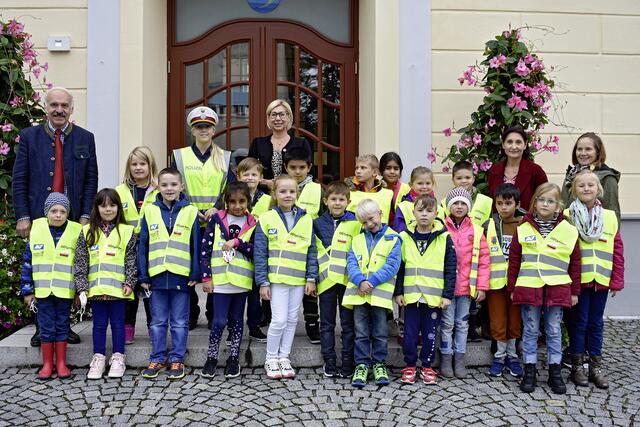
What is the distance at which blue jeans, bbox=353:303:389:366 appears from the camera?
4.02 m

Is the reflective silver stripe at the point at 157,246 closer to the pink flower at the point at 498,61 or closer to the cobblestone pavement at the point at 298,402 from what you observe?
the cobblestone pavement at the point at 298,402

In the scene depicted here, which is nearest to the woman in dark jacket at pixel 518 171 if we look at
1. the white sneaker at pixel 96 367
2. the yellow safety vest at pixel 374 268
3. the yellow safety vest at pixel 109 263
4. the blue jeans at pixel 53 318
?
the yellow safety vest at pixel 374 268

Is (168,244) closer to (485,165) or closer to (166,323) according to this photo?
(166,323)

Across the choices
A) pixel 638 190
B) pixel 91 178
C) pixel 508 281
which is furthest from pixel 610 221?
pixel 91 178

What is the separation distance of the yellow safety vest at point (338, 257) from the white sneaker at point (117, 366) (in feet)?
4.74

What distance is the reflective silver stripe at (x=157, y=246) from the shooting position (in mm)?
4035

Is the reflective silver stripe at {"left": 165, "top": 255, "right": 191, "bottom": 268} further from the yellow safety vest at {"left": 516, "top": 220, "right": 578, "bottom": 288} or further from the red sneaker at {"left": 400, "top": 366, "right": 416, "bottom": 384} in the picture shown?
the yellow safety vest at {"left": 516, "top": 220, "right": 578, "bottom": 288}

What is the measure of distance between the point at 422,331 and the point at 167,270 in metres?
1.79

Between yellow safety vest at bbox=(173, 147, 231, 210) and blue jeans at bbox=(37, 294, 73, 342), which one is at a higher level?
yellow safety vest at bbox=(173, 147, 231, 210)

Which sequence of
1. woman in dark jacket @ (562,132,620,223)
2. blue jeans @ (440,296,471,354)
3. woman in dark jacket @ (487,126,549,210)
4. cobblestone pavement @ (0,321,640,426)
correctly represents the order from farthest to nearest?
woman in dark jacket @ (487,126,549,210)
woman in dark jacket @ (562,132,620,223)
blue jeans @ (440,296,471,354)
cobblestone pavement @ (0,321,640,426)

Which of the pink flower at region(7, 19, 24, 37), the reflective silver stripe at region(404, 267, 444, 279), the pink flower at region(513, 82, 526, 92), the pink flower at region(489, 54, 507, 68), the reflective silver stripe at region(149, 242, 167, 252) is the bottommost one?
the reflective silver stripe at region(404, 267, 444, 279)

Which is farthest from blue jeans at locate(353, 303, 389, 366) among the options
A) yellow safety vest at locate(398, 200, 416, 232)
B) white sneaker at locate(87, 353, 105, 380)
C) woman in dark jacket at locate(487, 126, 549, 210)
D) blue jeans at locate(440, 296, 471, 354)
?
white sneaker at locate(87, 353, 105, 380)

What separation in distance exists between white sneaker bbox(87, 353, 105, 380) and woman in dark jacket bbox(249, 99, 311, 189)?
1.73 m

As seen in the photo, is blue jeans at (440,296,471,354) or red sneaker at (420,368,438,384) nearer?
red sneaker at (420,368,438,384)
